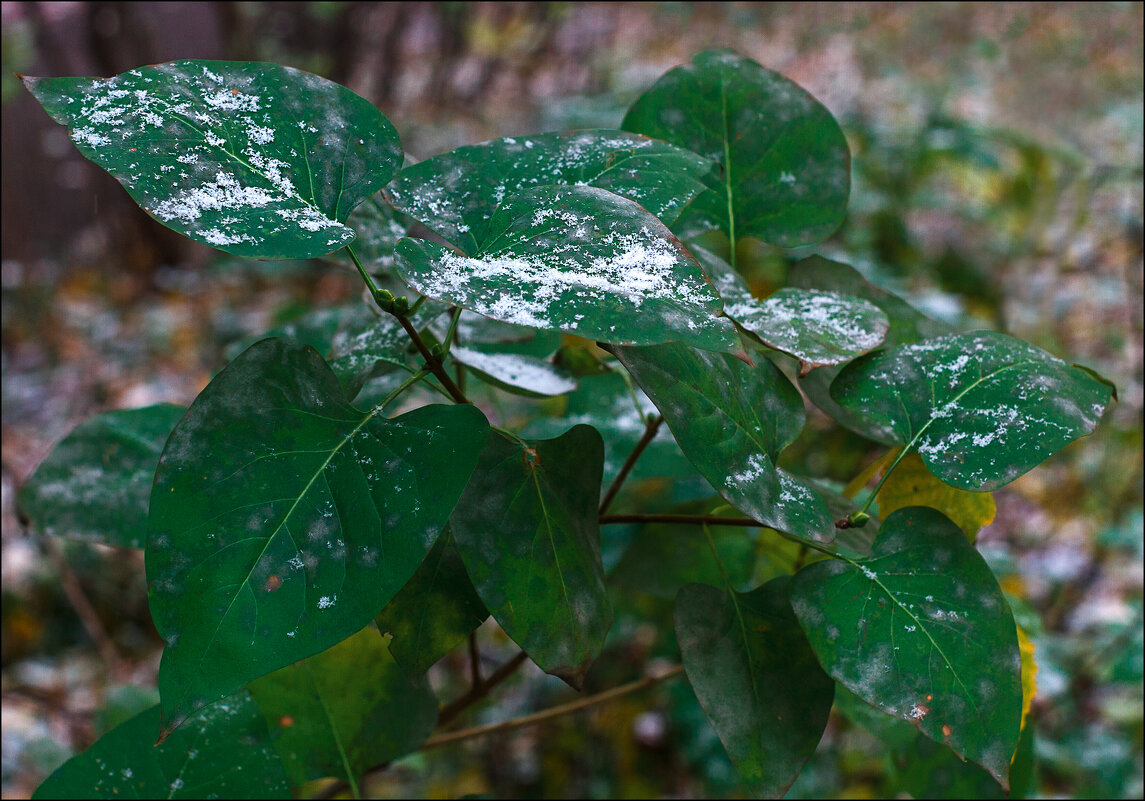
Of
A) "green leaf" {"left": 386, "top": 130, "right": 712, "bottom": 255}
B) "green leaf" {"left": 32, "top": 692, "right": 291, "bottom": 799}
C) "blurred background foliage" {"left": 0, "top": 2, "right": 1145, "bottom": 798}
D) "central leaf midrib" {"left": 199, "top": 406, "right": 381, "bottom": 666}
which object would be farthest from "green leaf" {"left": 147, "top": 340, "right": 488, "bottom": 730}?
"blurred background foliage" {"left": 0, "top": 2, "right": 1145, "bottom": 798}

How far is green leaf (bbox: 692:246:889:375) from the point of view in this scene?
18.3 inches

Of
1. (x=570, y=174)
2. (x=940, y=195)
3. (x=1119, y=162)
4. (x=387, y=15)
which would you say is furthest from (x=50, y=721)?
(x=387, y=15)

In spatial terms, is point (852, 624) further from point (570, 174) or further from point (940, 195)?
point (940, 195)

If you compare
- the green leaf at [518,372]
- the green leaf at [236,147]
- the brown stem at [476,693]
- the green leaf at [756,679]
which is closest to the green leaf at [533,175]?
the green leaf at [236,147]

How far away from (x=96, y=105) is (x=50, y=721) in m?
1.64

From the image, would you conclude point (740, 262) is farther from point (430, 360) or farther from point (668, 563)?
point (430, 360)

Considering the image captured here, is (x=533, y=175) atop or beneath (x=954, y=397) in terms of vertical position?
atop

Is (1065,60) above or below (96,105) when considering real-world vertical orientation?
below

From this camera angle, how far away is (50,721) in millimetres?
1596

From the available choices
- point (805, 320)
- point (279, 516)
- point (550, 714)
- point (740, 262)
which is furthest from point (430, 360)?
point (740, 262)

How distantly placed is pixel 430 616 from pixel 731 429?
0.20 m

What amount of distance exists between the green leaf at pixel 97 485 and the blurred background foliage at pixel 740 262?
0.20 meters

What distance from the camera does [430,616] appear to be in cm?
47

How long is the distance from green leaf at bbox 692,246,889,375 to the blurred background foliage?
25 centimetres
